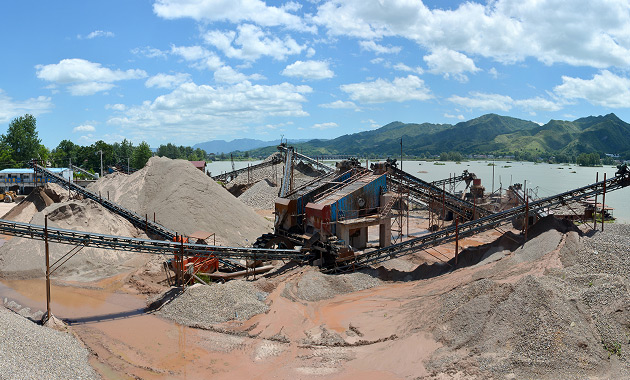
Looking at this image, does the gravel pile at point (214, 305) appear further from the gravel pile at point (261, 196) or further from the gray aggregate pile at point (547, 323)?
the gravel pile at point (261, 196)

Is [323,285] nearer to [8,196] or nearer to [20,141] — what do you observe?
[8,196]

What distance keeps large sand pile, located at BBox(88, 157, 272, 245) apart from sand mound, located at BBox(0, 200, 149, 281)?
12.7 ft

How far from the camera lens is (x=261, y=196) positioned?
51000mm

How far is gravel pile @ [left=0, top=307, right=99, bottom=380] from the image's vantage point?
37.1 feet

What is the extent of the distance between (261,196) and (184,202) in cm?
2044

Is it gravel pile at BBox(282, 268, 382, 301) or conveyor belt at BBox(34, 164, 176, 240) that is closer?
gravel pile at BBox(282, 268, 382, 301)

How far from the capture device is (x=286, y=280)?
68.5 ft

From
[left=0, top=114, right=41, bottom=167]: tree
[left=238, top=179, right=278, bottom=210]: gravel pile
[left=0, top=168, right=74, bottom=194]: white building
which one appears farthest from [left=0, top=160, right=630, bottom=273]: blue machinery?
[left=0, top=114, right=41, bottom=167]: tree

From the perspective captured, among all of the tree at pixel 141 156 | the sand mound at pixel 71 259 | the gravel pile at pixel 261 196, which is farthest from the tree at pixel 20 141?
the sand mound at pixel 71 259

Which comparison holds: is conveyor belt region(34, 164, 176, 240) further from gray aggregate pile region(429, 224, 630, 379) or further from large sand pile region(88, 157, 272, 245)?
gray aggregate pile region(429, 224, 630, 379)

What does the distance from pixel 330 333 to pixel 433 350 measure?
4.06 m

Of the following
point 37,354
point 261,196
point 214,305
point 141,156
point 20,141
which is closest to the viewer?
point 37,354

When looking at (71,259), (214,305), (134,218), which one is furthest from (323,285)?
(134,218)

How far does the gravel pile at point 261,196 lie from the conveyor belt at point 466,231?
2708 cm
